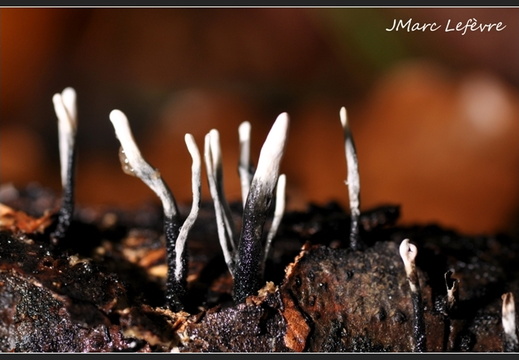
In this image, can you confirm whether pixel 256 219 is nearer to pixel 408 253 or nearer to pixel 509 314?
pixel 408 253

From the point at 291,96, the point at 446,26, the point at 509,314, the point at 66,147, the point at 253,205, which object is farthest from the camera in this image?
the point at 291,96

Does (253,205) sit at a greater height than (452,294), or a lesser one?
greater

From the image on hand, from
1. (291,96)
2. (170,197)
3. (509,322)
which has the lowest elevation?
(509,322)

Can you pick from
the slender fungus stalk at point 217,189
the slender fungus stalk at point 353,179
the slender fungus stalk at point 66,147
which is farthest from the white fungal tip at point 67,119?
the slender fungus stalk at point 353,179

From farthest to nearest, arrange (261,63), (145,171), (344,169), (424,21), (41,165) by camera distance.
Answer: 1. (261,63)
2. (424,21)
3. (41,165)
4. (344,169)
5. (145,171)

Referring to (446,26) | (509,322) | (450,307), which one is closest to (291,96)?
(446,26)

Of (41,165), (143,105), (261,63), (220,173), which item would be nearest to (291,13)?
(261,63)

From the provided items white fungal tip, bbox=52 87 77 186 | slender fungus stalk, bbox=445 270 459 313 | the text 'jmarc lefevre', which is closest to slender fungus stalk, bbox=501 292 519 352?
slender fungus stalk, bbox=445 270 459 313

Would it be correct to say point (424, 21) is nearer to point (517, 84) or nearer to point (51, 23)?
point (517, 84)
